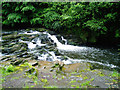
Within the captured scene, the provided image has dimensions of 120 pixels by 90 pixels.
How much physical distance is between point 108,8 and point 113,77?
5615 mm

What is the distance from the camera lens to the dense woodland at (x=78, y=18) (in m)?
8.09

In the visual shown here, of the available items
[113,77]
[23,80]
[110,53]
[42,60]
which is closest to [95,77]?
[113,77]

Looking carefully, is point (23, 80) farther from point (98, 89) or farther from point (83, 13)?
point (83, 13)

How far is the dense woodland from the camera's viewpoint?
Answer: 8.09 meters

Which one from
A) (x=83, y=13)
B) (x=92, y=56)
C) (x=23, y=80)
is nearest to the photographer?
(x=23, y=80)

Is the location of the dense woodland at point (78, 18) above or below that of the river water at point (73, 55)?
above

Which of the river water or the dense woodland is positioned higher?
the dense woodland

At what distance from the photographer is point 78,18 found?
8984 millimetres

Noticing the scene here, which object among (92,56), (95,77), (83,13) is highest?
(83,13)

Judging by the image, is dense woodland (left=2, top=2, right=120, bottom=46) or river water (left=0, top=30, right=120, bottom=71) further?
dense woodland (left=2, top=2, right=120, bottom=46)

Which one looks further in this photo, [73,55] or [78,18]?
[78,18]

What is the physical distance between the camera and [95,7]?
828 centimetres

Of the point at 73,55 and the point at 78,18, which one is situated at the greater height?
the point at 78,18

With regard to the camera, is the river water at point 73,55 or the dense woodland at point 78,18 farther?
the dense woodland at point 78,18
